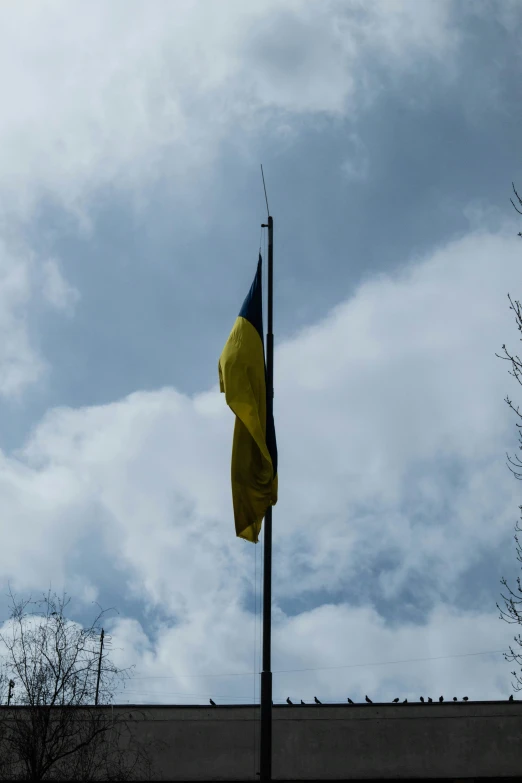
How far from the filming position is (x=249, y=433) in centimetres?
1069

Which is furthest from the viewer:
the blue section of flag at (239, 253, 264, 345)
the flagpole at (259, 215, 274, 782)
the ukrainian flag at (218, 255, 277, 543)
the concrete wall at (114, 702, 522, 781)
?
the concrete wall at (114, 702, 522, 781)

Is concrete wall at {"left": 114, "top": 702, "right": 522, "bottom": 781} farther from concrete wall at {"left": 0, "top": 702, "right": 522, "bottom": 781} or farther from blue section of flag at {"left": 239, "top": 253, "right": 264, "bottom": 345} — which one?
blue section of flag at {"left": 239, "top": 253, "right": 264, "bottom": 345}

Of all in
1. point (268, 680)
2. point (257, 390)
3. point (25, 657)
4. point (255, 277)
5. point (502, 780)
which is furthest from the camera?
point (502, 780)

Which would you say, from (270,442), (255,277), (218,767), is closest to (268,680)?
(270,442)

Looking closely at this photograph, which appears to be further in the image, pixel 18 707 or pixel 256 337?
pixel 18 707

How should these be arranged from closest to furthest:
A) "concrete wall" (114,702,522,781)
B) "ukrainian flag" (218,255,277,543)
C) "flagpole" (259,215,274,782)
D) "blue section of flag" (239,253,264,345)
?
"flagpole" (259,215,274,782) → "ukrainian flag" (218,255,277,543) → "blue section of flag" (239,253,264,345) → "concrete wall" (114,702,522,781)

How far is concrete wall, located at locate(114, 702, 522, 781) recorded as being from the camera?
67.3ft

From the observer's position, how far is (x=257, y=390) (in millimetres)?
10938

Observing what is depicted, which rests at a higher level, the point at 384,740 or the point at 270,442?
the point at 270,442

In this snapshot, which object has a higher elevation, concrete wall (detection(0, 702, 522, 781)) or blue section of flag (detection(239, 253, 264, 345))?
blue section of flag (detection(239, 253, 264, 345))

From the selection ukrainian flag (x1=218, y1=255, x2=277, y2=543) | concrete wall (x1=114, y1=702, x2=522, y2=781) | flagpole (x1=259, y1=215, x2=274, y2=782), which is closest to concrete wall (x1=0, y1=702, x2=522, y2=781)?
concrete wall (x1=114, y1=702, x2=522, y2=781)

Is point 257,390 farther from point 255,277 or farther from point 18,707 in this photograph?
point 18,707

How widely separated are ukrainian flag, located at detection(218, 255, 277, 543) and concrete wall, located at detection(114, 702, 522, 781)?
12572 mm

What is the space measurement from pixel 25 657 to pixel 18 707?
1.10m
